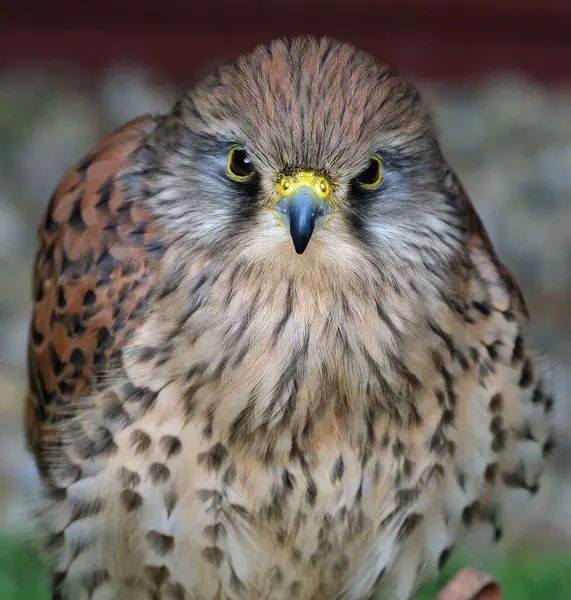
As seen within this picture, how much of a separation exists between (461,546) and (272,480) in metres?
0.64

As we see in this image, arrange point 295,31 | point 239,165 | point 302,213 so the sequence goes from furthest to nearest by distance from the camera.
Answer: point 295,31
point 239,165
point 302,213

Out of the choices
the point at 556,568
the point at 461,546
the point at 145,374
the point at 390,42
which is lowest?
the point at 556,568

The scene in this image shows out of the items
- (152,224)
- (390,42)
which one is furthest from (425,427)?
(390,42)

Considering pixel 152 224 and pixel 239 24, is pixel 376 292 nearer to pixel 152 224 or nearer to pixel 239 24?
pixel 152 224

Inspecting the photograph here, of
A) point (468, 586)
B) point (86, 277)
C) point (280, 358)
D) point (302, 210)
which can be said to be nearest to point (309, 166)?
point (302, 210)

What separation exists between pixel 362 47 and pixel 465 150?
2.63 ft

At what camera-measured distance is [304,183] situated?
8.36ft

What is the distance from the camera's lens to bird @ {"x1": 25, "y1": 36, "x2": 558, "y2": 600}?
2.68 m

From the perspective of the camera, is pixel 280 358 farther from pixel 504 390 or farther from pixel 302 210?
pixel 504 390

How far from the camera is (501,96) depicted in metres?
7.02

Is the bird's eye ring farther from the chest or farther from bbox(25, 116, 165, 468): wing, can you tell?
the chest

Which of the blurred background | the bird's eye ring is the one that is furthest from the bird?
the blurred background

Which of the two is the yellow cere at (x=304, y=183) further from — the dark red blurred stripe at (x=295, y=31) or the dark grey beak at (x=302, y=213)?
the dark red blurred stripe at (x=295, y=31)

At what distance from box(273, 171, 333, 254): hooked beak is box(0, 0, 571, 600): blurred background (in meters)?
4.05
